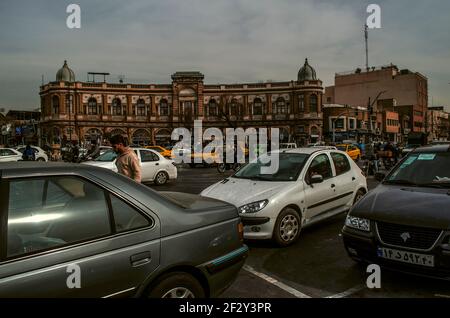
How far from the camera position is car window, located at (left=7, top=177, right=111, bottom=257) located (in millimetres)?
2561

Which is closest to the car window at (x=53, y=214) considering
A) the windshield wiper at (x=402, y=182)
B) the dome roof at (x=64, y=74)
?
the windshield wiper at (x=402, y=182)

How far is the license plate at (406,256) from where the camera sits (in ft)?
12.6

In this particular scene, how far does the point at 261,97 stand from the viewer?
68750 millimetres

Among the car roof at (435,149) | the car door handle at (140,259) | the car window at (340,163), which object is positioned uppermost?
the car roof at (435,149)

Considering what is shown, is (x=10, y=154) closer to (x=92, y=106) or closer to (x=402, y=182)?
(x=402, y=182)

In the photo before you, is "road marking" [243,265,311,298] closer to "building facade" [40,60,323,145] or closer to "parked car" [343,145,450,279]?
"parked car" [343,145,450,279]

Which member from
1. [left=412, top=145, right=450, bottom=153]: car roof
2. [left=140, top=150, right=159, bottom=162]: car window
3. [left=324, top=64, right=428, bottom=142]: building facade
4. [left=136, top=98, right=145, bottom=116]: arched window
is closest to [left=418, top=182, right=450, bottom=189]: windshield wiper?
[left=412, top=145, right=450, bottom=153]: car roof

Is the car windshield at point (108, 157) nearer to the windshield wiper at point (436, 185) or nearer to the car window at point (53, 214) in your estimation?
the windshield wiper at point (436, 185)

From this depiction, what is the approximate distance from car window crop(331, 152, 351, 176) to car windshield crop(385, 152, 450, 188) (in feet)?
5.69

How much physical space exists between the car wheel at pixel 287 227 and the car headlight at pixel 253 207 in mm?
334

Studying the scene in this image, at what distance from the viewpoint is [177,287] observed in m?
3.04
